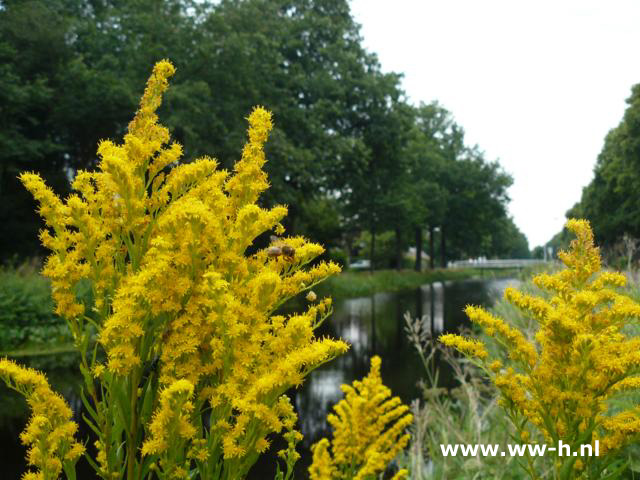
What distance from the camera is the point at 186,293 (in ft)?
6.66

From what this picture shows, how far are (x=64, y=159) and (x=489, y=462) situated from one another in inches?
1072

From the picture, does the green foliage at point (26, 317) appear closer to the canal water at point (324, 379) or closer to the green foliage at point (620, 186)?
the canal water at point (324, 379)

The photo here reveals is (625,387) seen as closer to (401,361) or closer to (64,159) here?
(401,361)

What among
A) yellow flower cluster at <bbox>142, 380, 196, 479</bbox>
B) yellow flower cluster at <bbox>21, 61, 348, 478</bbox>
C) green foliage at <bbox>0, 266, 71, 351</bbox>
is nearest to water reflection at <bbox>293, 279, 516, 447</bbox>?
yellow flower cluster at <bbox>21, 61, 348, 478</bbox>

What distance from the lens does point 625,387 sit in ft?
8.81

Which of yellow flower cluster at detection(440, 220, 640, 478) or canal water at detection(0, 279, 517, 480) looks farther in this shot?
canal water at detection(0, 279, 517, 480)

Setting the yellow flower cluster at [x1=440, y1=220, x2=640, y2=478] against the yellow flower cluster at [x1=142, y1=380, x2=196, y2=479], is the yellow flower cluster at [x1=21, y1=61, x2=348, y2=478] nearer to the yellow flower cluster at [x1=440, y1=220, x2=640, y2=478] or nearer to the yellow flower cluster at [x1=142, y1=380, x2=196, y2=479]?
the yellow flower cluster at [x1=142, y1=380, x2=196, y2=479]

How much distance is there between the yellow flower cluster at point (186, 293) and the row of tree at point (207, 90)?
55.5 ft

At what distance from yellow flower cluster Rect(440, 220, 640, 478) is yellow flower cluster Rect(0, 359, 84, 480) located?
1595mm

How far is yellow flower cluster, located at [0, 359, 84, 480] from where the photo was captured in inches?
79.5

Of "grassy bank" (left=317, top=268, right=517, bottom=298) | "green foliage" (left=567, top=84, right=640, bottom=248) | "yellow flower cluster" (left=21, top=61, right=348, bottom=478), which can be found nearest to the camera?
"yellow flower cluster" (left=21, top=61, right=348, bottom=478)

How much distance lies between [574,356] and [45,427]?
1985 millimetres

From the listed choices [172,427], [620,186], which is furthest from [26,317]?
[620,186]

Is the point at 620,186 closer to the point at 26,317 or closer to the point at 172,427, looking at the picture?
the point at 26,317
